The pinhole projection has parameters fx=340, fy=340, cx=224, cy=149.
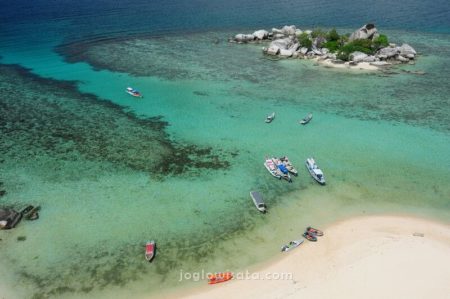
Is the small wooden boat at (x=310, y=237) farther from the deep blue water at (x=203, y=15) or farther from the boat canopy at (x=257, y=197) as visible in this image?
the deep blue water at (x=203, y=15)

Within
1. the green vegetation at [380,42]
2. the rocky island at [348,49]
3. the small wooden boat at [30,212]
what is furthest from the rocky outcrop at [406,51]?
the small wooden boat at [30,212]

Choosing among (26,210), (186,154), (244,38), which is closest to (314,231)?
(186,154)

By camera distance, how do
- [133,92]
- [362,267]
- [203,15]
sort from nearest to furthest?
1. [362,267]
2. [133,92]
3. [203,15]

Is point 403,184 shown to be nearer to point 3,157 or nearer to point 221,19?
point 3,157

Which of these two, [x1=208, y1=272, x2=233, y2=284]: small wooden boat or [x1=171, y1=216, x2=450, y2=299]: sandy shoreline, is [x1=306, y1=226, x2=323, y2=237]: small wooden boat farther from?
[x1=208, y1=272, x2=233, y2=284]: small wooden boat

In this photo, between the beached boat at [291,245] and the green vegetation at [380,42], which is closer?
the beached boat at [291,245]

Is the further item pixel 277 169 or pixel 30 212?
pixel 277 169

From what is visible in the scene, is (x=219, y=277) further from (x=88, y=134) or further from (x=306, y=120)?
(x=88, y=134)
